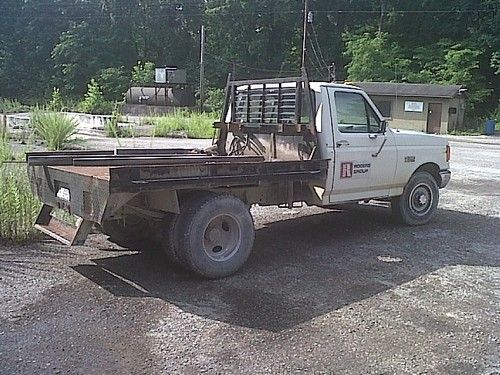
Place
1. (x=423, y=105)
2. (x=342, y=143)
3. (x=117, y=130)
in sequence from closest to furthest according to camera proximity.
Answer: (x=342, y=143), (x=117, y=130), (x=423, y=105)

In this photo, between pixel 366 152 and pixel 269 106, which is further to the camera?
pixel 269 106

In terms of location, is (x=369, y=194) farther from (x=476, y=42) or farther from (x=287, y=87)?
(x=476, y=42)

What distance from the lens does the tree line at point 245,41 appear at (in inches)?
1937

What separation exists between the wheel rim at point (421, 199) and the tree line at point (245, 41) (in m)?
39.2

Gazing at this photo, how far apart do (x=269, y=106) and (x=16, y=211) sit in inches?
135

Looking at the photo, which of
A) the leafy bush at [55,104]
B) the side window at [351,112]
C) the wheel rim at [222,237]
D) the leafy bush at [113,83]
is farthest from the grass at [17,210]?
the leafy bush at [113,83]

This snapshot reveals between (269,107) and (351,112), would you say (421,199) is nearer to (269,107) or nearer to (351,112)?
(351,112)

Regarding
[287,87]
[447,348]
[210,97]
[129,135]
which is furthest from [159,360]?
[210,97]

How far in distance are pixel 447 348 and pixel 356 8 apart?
62.2 meters

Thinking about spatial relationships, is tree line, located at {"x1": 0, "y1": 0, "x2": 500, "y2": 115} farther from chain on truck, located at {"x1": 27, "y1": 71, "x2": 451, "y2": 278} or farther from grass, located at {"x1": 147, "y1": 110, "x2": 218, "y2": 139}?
chain on truck, located at {"x1": 27, "y1": 71, "x2": 451, "y2": 278}

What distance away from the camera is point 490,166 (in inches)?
680

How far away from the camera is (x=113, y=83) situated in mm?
61656

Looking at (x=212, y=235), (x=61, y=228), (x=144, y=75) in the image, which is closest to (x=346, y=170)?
(x=212, y=235)

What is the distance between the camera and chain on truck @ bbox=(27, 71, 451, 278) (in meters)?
5.73
